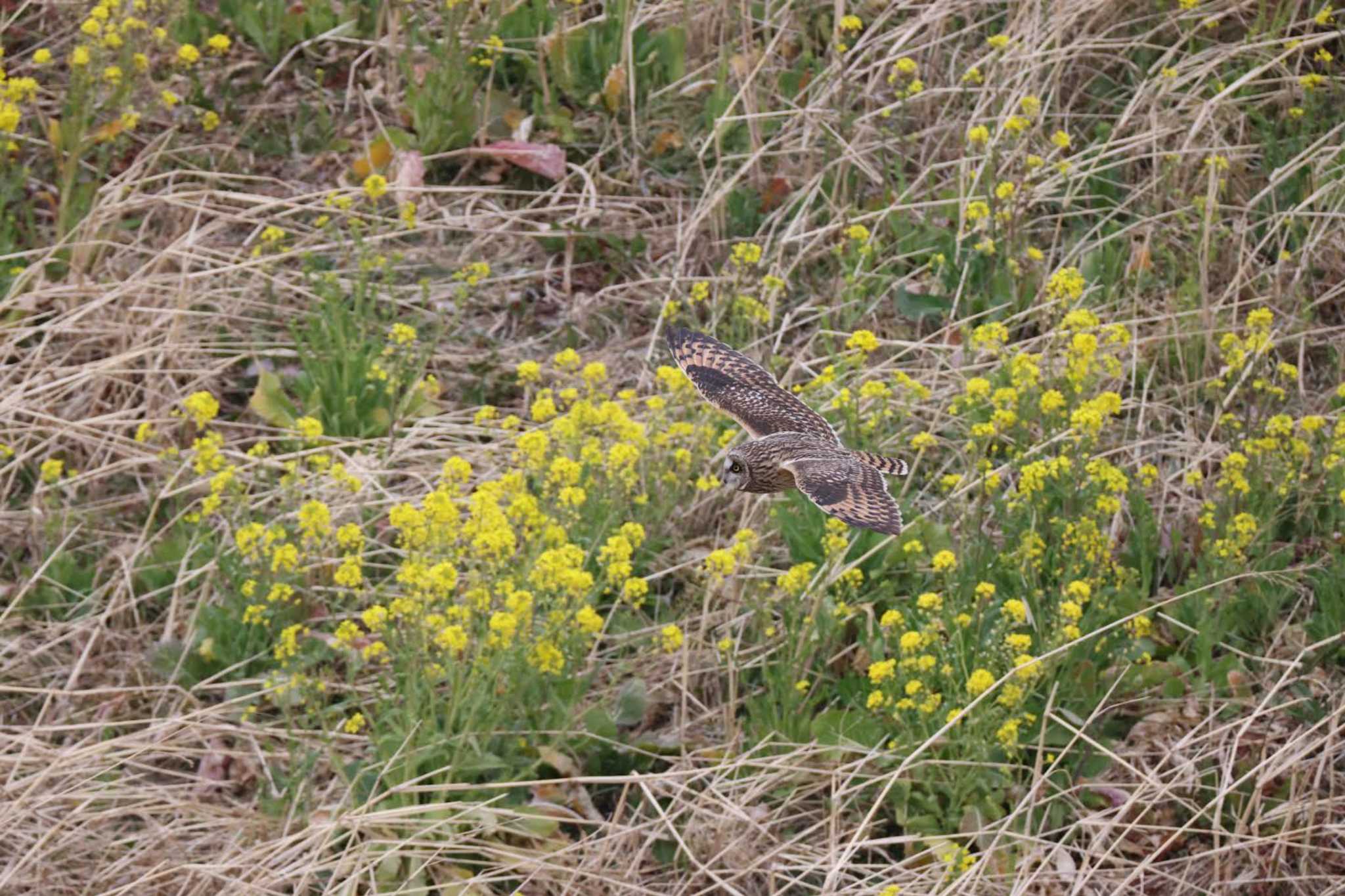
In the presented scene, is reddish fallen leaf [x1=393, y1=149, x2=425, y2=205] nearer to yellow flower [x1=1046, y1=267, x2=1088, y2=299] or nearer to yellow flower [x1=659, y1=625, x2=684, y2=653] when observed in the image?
yellow flower [x1=1046, y1=267, x2=1088, y2=299]

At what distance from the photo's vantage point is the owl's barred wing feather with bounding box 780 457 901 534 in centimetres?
361

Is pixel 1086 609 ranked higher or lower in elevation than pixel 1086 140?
lower

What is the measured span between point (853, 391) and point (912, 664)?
3.01ft

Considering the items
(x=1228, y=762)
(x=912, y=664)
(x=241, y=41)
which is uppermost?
(x=241, y=41)

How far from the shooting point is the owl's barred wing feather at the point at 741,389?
14.6 ft

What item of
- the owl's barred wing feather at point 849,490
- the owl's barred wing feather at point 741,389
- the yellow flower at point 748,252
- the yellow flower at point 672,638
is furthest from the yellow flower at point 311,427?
the owl's barred wing feather at point 849,490

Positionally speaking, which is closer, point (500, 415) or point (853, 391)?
point (853, 391)

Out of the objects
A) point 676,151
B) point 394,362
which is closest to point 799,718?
point 394,362

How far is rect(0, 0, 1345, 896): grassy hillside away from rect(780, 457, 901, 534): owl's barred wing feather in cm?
40

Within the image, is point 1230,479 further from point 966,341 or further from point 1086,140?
point 1086,140

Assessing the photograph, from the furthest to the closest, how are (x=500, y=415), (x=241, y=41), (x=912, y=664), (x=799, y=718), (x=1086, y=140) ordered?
(x=241, y=41), (x=1086, y=140), (x=500, y=415), (x=799, y=718), (x=912, y=664)

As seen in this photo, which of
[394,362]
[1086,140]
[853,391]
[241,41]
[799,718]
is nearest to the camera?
[799,718]

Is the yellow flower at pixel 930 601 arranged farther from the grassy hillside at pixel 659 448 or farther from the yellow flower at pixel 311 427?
the yellow flower at pixel 311 427

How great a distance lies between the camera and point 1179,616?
15.9 ft
